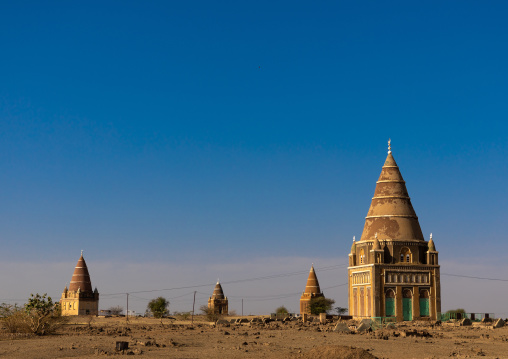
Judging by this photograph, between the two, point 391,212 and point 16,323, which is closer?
point 16,323

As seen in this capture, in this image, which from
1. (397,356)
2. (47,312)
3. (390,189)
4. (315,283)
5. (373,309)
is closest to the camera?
(397,356)

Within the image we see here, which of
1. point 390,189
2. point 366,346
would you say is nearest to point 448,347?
point 366,346

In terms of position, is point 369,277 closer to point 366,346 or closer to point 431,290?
Result: point 431,290

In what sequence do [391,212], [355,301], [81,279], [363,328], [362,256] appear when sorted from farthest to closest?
[81,279] < [355,301] < [362,256] < [391,212] < [363,328]

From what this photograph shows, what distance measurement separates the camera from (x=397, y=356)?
3400 cm

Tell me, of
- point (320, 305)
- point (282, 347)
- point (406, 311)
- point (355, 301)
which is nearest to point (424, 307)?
point (406, 311)

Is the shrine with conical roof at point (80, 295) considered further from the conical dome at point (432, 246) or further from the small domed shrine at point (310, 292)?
the conical dome at point (432, 246)

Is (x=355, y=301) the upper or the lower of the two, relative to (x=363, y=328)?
upper

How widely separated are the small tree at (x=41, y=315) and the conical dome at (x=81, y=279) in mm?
63487

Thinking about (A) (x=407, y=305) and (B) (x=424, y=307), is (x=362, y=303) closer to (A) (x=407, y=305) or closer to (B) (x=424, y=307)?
(A) (x=407, y=305)

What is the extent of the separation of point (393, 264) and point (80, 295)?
61147 mm

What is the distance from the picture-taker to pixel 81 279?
124 m

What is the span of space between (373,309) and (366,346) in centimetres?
3983

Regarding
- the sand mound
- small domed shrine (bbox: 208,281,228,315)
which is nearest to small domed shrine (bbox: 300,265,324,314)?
small domed shrine (bbox: 208,281,228,315)
